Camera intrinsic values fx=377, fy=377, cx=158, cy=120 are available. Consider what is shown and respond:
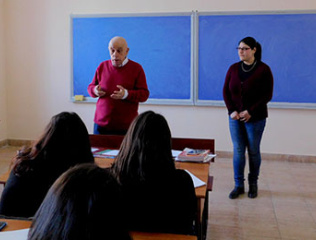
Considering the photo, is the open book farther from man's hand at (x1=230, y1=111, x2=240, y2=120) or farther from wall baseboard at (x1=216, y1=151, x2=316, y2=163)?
wall baseboard at (x1=216, y1=151, x2=316, y2=163)

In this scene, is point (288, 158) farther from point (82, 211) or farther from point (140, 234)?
point (82, 211)

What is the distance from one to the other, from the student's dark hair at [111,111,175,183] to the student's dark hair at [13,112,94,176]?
234 mm

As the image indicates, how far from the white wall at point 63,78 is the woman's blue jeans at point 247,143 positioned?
159 centimetres

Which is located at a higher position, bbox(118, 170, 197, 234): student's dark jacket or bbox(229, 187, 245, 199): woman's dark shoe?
bbox(118, 170, 197, 234): student's dark jacket

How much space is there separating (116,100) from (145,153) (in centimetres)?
169

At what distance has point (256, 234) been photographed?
9.54 feet

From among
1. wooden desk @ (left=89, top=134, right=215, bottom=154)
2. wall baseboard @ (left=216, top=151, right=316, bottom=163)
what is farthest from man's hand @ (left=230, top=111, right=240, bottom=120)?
wall baseboard @ (left=216, top=151, right=316, bottom=163)

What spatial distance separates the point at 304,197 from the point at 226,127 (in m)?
1.72

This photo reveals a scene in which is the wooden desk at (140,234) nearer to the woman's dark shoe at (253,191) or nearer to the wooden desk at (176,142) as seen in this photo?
the wooden desk at (176,142)

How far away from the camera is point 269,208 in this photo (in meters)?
3.43

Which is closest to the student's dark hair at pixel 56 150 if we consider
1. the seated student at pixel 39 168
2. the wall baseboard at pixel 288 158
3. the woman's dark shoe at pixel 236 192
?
the seated student at pixel 39 168

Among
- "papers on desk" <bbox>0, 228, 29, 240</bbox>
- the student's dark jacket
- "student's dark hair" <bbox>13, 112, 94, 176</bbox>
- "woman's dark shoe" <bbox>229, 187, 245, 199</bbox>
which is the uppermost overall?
"student's dark hair" <bbox>13, 112, 94, 176</bbox>

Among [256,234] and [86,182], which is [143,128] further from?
[256,234]

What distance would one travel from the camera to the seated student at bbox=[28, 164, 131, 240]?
2.42 ft
